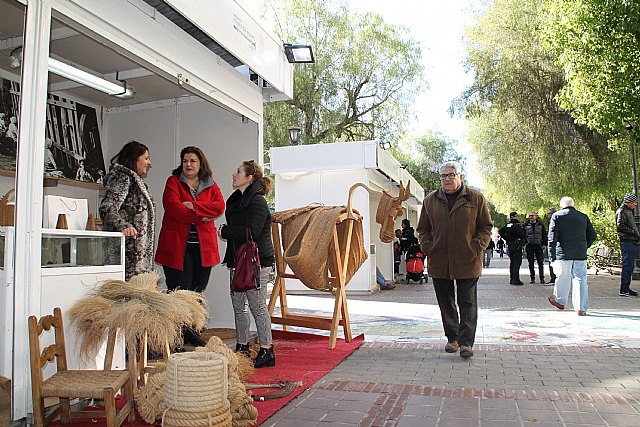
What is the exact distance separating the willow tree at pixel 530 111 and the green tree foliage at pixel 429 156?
20.4 m

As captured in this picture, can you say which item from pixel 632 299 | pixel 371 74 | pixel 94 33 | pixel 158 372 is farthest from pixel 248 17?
pixel 371 74

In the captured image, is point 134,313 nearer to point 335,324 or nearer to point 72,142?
point 335,324

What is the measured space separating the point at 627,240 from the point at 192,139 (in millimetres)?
8260

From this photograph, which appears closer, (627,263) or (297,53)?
(297,53)

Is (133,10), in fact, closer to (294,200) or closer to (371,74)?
(294,200)

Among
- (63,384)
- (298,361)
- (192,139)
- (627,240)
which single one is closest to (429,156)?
(627,240)

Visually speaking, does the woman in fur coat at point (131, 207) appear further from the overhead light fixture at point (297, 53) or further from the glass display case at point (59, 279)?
the overhead light fixture at point (297, 53)

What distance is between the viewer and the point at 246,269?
4.73 m

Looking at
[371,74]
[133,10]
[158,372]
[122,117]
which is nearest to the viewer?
[158,372]

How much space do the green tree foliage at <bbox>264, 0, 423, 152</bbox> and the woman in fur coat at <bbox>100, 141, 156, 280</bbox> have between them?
1798cm

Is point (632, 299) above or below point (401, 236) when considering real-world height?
below

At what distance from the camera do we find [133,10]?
4203 mm

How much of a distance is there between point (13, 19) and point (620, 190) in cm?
1792

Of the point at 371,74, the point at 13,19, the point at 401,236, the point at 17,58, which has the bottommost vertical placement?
the point at 401,236
